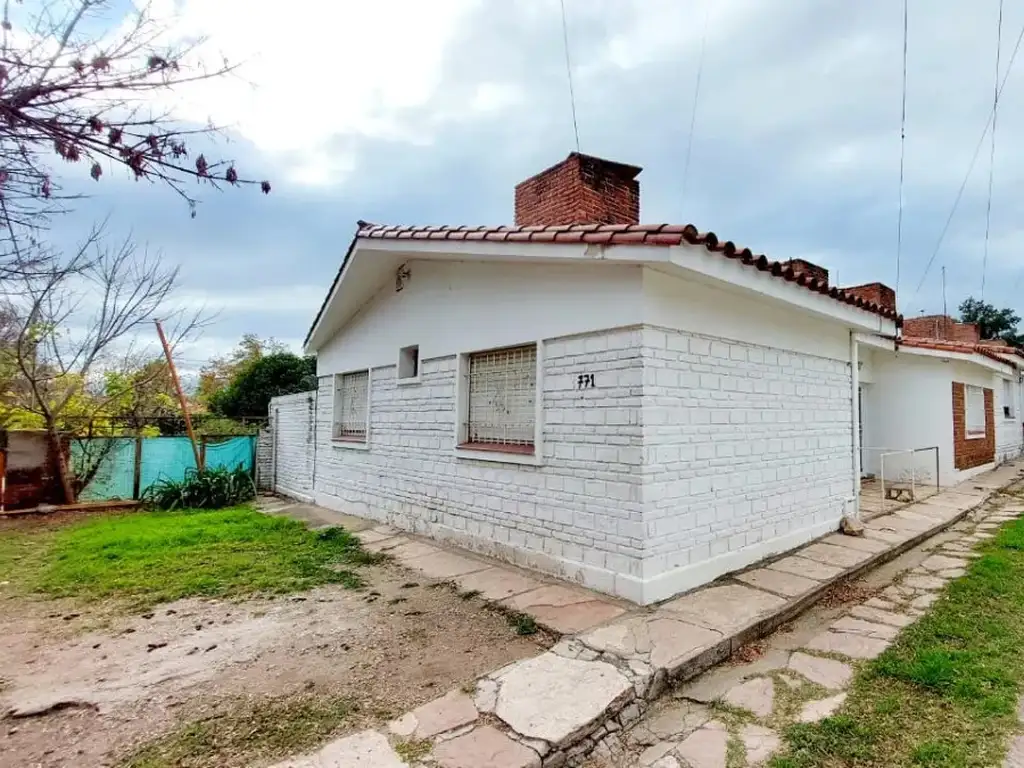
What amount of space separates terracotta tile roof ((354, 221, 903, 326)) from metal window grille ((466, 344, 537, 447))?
4.13 feet

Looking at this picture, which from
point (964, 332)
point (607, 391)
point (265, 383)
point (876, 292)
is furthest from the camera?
point (265, 383)

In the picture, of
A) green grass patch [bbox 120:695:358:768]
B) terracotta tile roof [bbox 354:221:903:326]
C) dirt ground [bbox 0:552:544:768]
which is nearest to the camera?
green grass patch [bbox 120:695:358:768]

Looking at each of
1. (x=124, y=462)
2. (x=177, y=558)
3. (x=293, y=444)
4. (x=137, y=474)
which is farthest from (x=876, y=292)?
(x=124, y=462)

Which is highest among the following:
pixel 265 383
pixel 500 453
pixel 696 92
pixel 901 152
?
pixel 696 92

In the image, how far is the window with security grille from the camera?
9.43m

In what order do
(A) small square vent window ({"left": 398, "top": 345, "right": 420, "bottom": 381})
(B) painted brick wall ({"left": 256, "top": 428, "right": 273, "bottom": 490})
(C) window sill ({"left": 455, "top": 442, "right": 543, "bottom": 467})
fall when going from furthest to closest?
(B) painted brick wall ({"left": 256, "top": 428, "right": 273, "bottom": 490}), (A) small square vent window ({"left": 398, "top": 345, "right": 420, "bottom": 381}), (C) window sill ({"left": 455, "top": 442, "right": 543, "bottom": 467})

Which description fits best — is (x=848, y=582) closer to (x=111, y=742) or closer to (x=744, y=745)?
(x=744, y=745)

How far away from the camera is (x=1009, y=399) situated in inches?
638

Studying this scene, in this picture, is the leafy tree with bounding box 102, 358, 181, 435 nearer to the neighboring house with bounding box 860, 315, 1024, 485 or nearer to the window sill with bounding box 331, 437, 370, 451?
the window sill with bounding box 331, 437, 370, 451

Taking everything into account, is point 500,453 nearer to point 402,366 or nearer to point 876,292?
point 402,366

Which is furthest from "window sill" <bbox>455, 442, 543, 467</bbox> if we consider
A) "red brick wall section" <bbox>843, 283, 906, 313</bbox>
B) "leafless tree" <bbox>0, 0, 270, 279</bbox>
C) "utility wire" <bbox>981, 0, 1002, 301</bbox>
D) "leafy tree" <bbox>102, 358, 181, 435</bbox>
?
"red brick wall section" <bbox>843, 283, 906, 313</bbox>

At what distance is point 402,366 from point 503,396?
2.44 m

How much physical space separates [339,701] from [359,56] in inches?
170

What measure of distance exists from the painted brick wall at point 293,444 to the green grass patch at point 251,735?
8.29 meters
